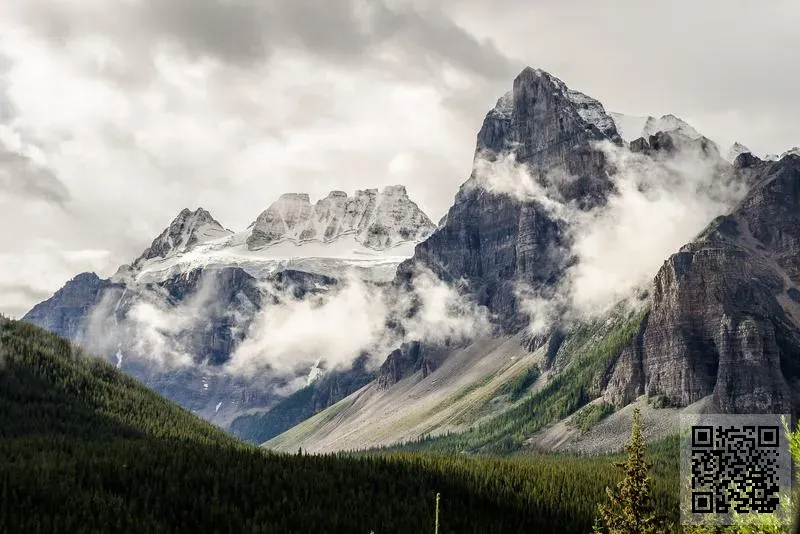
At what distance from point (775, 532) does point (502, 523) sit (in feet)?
354

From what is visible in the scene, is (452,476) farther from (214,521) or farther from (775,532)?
(775,532)

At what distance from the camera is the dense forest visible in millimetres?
127125

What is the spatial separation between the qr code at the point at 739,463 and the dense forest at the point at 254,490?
291ft

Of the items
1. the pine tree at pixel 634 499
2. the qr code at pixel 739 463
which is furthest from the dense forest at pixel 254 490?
the qr code at pixel 739 463

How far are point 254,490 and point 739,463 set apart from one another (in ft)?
366

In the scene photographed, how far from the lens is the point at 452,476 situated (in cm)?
17238

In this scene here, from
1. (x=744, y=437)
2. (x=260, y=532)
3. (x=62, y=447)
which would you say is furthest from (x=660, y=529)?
(x=62, y=447)

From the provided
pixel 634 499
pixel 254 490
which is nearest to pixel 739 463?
pixel 634 499

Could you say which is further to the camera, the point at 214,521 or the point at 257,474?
the point at 257,474

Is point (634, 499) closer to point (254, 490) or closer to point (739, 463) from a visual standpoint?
point (739, 463)

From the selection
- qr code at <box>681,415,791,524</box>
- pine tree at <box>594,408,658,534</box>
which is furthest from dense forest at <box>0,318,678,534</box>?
qr code at <box>681,415,791,524</box>

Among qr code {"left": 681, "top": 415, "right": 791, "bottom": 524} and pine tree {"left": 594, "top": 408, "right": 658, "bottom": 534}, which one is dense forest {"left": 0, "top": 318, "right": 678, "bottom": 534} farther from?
qr code {"left": 681, "top": 415, "right": 791, "bottom": 524}

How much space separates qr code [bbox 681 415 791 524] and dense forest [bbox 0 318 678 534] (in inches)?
3490

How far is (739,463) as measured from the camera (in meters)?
48.6
